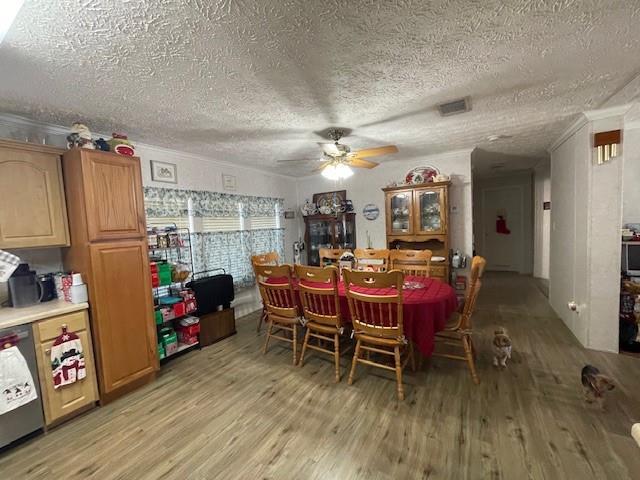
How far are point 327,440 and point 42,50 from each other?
8.77ft

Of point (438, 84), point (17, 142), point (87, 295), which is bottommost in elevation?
point (87, 295)

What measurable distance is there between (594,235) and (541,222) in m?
3.54

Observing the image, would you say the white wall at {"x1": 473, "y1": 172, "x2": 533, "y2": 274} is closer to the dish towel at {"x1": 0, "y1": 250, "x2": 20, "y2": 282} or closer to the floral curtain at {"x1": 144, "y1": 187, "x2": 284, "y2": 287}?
the floral curtain at {"x1": 144, "y1": 187, "x2": 284, "y2": 287}

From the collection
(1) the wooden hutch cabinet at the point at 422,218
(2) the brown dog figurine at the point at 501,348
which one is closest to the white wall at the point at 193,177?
(1) the wooden hutch cabinet at the point at 422,218

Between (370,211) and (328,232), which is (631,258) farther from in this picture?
(328,232)

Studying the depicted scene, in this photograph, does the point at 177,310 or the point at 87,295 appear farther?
the point at 177,310

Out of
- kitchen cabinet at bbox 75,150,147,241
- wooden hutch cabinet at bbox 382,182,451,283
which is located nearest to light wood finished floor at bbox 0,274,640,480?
kitchen cabinet at bbox 75,150,147,241

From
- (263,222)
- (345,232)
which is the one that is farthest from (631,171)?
(263,222)

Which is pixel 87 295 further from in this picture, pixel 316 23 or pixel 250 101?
pixel 316 23

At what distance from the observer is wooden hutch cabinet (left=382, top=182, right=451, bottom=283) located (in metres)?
3.80

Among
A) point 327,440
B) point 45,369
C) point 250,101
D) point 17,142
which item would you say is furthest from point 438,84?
point 45,369

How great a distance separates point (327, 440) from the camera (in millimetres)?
1745

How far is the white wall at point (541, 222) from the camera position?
212 inches

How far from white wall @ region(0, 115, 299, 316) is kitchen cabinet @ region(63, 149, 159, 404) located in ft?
1.48
